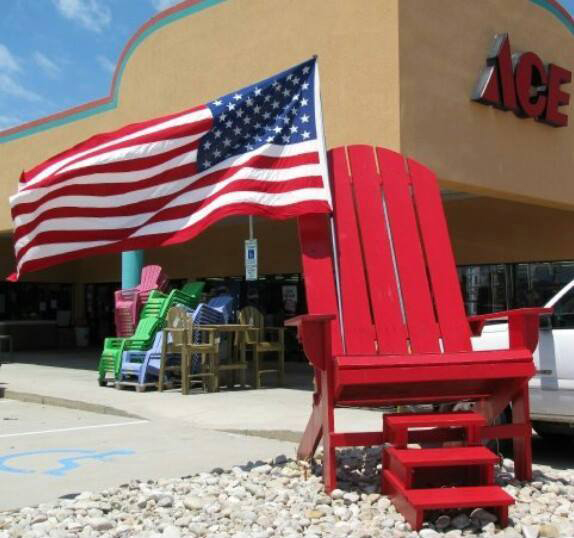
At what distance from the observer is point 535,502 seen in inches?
205

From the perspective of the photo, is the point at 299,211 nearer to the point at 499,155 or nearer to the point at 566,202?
the point at 499,155

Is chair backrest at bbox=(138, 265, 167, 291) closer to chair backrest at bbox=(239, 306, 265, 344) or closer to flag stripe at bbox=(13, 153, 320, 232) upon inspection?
chair backrest at bbox=(239, 306, 265, 344)

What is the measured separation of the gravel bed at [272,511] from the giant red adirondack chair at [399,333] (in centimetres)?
15

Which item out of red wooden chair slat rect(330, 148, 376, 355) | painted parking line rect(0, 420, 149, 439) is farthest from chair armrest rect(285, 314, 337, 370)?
painted parking line rect(0, 420, 149, 439)

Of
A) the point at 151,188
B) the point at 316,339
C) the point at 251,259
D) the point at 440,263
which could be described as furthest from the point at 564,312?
→ the point at 251,259

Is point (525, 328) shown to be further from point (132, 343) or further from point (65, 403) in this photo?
point (132, 343)

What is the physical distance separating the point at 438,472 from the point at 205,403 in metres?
6.28

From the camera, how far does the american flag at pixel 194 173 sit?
604 cm

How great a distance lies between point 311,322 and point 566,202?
9.67 metres

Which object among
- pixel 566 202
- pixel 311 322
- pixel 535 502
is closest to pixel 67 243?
pixel 311 322

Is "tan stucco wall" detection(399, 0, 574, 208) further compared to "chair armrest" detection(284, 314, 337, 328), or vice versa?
"tan stucco wall" detection(399, 0, 574, 208)

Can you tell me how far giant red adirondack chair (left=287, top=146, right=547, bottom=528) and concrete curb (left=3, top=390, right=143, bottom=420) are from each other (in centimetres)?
498

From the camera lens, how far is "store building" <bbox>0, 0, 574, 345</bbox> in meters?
10.8

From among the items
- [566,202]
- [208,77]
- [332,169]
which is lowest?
[332,169]
